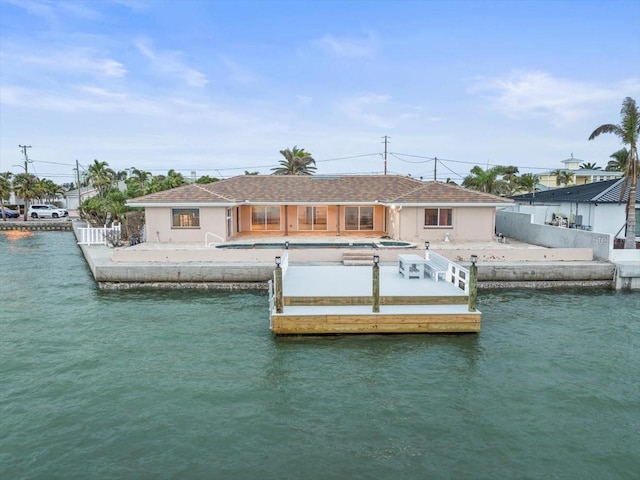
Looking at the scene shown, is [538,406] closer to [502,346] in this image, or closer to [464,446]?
[464,446]

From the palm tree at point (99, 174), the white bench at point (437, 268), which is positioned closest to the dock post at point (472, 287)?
the white bench at point (437, 268)

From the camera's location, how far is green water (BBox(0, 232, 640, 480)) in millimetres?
7207

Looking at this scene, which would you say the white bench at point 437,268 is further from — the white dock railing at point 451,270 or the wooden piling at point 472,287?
the wooden piling at point 472,287

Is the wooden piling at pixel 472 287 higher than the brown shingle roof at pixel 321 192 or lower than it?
lower

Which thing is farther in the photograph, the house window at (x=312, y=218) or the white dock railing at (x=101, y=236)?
the house window at (x=312, y=218)

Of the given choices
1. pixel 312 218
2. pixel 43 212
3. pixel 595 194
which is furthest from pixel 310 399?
pixel 43 212

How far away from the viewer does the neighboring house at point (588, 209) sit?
83.6 ft

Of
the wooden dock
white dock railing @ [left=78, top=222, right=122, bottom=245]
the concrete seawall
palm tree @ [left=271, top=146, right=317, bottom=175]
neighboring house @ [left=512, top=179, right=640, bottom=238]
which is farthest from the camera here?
palm tree @ [left=271, top=146, right=317, bottom=175]

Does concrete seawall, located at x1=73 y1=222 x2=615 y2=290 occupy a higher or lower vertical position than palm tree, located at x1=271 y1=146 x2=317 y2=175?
lower

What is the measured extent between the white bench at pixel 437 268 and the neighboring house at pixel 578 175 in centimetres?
4205

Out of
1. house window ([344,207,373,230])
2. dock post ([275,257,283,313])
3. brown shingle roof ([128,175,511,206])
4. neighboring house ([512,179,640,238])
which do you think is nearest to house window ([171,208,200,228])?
brown shingle roof ([128,175,511,206])

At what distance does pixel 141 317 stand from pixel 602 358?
1364cm

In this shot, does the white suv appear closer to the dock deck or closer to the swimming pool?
the swimming pool

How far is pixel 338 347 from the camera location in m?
11.9
